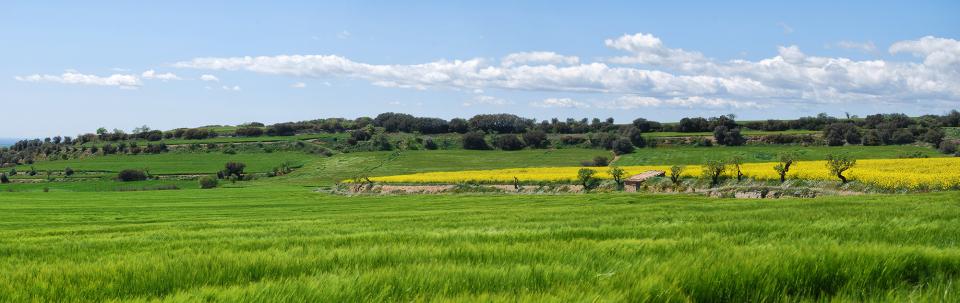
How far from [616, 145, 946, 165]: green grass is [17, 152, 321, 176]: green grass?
6877cm

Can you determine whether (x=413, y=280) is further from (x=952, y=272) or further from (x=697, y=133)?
(x=697, y=133)

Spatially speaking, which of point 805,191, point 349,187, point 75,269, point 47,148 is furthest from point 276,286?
point 47,148

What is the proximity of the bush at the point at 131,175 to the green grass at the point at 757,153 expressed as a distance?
275 ft

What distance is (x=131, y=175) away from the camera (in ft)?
386

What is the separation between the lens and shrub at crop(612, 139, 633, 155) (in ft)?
422

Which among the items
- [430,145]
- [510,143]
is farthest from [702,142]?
[430,145]

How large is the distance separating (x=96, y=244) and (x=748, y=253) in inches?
441

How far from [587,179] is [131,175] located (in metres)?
90.4

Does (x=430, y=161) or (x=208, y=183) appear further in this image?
(x=430, y=161)

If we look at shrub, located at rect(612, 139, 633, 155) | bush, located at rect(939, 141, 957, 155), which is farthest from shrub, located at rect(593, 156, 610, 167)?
bush, located at rect(939, 141, 957, 155)

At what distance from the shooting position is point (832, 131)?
12062 cm

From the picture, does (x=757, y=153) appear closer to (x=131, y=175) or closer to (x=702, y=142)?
(x=702, y=142)

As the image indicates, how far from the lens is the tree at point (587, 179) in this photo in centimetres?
6178

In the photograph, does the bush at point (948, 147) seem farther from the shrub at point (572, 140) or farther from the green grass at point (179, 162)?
the green grass at point (179, 162)
